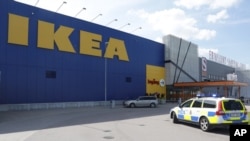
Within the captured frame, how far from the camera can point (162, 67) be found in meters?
53.4

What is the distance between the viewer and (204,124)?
15.6 meters

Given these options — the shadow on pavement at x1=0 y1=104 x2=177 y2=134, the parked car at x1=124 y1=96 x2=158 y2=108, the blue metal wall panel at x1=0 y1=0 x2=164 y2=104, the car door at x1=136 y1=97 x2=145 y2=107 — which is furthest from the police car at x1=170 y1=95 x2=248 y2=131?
the car door at x1=136 y1=97 x2=145 y2=107

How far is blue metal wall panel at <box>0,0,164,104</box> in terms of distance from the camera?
30.2 metres

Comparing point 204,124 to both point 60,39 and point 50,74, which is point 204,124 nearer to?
point 50,74

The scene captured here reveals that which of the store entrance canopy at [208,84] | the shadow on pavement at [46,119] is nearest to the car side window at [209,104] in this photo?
the shadow on pavement at [46,119]

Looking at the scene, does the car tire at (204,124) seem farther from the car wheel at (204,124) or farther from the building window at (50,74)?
the building window at (50,74)

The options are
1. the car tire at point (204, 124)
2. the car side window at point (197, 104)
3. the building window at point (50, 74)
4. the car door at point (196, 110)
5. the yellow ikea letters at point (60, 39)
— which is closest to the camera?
the car tire at point (204, 124)

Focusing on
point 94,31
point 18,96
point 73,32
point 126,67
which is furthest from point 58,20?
point 126,67

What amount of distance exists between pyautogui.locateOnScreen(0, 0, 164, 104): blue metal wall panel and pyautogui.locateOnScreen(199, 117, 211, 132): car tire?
19.9 metres

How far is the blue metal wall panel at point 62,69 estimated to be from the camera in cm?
3019

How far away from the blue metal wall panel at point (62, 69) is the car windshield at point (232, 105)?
69.1 feet

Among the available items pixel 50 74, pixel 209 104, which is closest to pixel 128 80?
pixel 50 74

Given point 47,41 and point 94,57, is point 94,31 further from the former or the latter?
point 47,41

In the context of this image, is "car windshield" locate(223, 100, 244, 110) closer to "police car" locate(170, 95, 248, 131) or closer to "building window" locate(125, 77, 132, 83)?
"police car" locate(170, 95, 248, 131)
